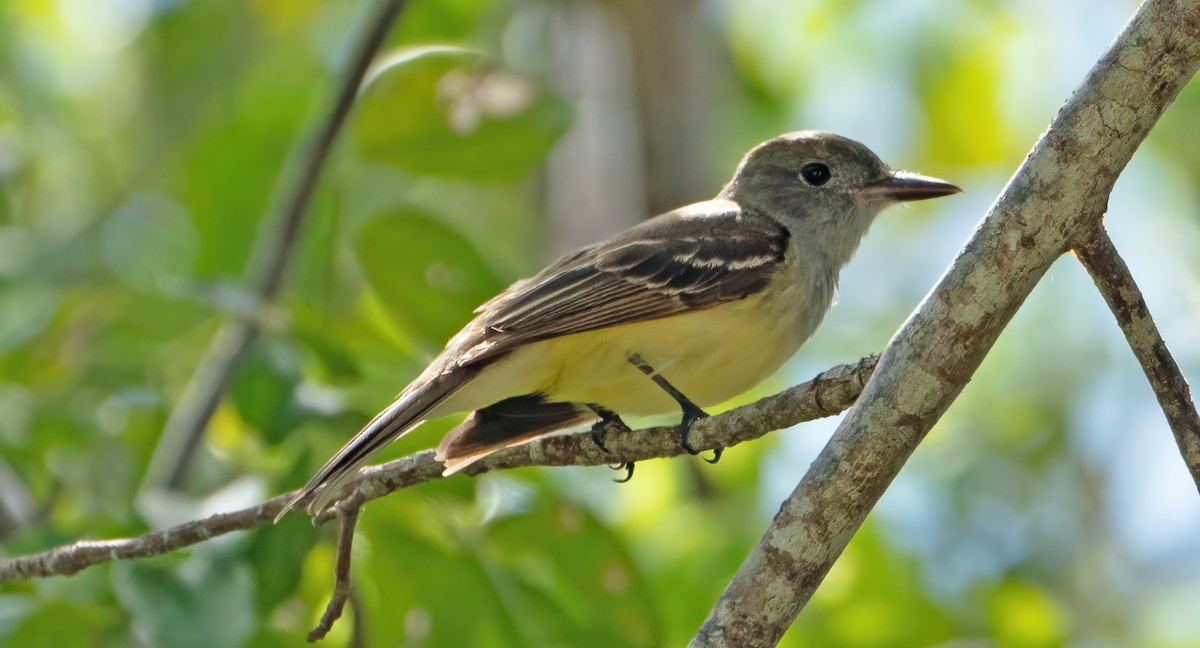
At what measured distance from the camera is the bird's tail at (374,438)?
3.84 meters

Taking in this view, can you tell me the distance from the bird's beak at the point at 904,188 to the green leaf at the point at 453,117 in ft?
4.50

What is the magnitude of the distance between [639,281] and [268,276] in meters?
1.86

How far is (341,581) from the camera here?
3822 millimetres

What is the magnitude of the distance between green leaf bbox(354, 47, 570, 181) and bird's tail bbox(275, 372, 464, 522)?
155 cm

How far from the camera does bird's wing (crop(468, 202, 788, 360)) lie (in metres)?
4.66

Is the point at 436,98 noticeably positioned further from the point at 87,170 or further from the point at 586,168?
the point at 87,170

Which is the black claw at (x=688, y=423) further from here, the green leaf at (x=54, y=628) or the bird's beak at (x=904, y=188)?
the green leaf at (x=54, y=628)

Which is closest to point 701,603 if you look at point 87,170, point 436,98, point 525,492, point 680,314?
point 525,492

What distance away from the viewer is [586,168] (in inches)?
323

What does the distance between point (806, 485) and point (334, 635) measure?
2.73 m

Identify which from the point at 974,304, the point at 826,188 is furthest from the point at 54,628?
the point at 826,188

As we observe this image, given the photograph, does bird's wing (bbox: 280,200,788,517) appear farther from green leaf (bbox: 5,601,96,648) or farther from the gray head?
green leaf (bbox: 5,601,96,648)

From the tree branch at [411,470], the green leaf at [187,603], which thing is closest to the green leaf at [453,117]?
the tree branch at [411,470]

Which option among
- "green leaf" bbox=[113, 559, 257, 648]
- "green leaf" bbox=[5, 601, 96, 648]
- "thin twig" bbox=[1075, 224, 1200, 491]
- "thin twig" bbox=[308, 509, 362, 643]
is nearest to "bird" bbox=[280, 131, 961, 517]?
"thin twig" bbox=[308, 509, 362, 643]
